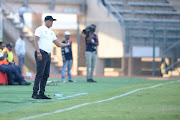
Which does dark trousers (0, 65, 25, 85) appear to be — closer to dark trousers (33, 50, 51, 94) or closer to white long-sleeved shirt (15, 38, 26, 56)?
dark trousers (33, 50, 51, 94)

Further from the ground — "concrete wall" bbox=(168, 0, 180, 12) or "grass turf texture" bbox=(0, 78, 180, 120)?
"concrete wall" bbox=(168, 0, 180, 12)

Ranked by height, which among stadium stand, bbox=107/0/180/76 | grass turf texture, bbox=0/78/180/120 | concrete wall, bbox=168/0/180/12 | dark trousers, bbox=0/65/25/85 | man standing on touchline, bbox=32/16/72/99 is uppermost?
concrete wall, bbox=168/0/180/12

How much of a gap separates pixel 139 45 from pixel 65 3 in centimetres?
922

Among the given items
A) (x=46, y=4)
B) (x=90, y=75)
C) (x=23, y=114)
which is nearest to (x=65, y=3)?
(x=46, y=4)

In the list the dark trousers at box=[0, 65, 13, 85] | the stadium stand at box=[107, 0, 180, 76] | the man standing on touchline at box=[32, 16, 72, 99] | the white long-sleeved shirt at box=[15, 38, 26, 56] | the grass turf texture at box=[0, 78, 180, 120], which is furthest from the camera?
the stadium stand at box=[107, 0, 180, 76]

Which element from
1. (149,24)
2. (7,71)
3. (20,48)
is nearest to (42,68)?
(7,71)

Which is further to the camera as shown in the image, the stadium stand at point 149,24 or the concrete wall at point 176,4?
the concrete wall at point 176,4

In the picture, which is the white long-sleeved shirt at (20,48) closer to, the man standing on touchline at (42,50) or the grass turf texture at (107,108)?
the grass turf texture at (107,108)

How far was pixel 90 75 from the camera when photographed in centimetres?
1881

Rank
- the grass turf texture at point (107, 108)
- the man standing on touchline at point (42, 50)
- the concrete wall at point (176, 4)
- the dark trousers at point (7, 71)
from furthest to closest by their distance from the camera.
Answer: the concrete wall at point (176, 4) → the dark trousers at point (7, 71) → the man standing on touchline at point (42, 50) → the grass turf texture at point (107, 108)

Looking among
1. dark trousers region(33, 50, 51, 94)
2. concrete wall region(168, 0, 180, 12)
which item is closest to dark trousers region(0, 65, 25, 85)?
dark trousers region(33, 50, 51, 94)

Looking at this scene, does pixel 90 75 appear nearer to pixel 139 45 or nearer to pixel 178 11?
pixel 139 45

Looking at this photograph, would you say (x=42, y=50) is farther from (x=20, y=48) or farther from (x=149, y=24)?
(x=149, y=24)

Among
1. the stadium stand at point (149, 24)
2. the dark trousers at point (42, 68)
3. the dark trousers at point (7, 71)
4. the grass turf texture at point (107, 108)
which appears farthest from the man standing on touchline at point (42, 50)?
the stadium stand at point (149, 24)
